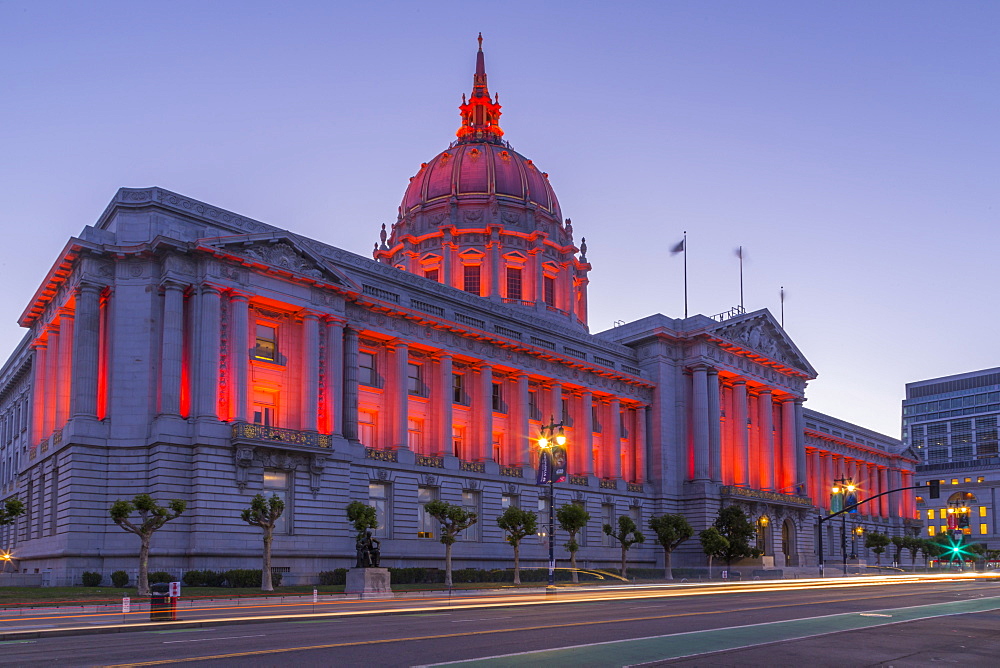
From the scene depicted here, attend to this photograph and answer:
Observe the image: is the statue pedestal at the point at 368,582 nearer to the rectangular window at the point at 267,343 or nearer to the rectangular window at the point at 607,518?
the rectangular window at the point at 267,343

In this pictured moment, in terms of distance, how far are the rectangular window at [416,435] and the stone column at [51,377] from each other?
23.6 meters

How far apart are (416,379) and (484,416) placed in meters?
6.37

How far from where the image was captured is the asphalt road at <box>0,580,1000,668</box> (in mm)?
18281

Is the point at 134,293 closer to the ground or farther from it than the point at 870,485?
farther from it

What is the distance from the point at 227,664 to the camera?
17.3 metres

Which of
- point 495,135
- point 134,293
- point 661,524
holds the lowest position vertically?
point 661,524

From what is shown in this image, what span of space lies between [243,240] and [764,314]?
5759 cm

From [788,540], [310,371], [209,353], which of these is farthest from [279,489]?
[788,540]

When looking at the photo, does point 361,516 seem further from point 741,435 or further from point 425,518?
point 741,435

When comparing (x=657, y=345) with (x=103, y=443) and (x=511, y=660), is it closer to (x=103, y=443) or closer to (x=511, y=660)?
(x=103, y=443)

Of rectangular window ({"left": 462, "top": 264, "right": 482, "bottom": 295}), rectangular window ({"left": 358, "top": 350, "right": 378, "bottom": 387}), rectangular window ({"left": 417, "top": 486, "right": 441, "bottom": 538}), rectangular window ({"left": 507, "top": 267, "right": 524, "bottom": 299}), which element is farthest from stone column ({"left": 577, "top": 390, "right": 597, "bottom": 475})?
rectangular window ({"left": 358, "top": 350, "right": 378, "bottom": 387})

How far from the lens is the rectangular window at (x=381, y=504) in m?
63.7

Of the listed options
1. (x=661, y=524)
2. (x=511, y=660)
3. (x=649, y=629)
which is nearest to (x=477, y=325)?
(x=661, y=524)

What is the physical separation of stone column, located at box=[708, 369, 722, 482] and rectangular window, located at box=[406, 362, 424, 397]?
98.3 ft
